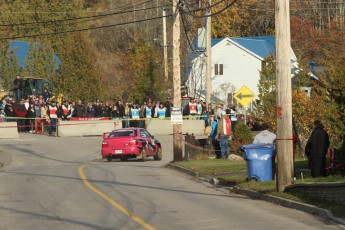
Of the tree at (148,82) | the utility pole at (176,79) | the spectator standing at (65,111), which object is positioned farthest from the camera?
the tree at (148,82)

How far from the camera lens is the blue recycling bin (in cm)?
2386

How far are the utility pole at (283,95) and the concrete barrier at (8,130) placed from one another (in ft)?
99.4

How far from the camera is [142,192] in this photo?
78.1 feet

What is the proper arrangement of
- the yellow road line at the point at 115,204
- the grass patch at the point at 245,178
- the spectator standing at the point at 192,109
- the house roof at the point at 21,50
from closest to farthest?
the yellow road line at the point at 115,204, the grass patch at the point at 245,178, the spectator standing at the point at 192,109, the house roof at the point at 21,50

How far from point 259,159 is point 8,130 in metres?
28.7

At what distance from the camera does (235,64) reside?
283 ft

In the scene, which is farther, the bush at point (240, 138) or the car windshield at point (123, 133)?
the car windshield at point (123, 133)

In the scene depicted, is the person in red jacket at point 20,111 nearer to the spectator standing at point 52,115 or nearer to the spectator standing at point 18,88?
the spectator standing at point 52,115

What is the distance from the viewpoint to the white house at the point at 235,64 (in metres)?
84.2

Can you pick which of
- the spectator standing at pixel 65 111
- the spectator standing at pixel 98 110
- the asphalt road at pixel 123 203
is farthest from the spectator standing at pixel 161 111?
the asphalt road at pixel 123 203

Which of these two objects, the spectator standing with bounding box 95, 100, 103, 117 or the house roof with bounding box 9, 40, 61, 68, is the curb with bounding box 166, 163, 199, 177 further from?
the house roof with bounding box 9, 40, 61, 68

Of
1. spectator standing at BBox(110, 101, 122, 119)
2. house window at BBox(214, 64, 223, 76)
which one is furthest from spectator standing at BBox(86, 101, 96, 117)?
house window at BBox(214, 64, 223, 76)

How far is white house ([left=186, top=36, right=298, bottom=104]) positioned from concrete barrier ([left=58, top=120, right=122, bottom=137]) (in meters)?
29.2

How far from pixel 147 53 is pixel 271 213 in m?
51.0
